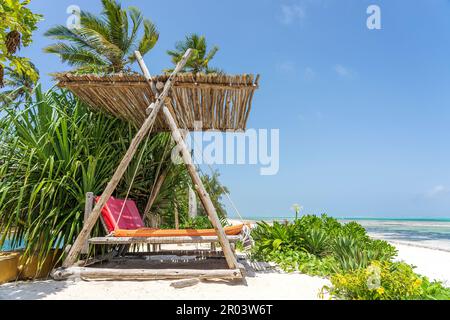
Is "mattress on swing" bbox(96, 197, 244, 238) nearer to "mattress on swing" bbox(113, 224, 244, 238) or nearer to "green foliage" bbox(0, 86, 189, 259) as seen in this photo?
"mattress on swing" bbox(113, 224, 244, 238)

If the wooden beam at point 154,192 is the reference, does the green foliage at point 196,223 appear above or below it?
below

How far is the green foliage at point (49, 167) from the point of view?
3811 mm

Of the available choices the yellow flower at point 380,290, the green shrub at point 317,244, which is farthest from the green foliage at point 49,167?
the yellow flower at point 380,290

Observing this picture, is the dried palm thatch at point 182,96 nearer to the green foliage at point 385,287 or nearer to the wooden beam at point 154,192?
the wooden beam at point 154,192

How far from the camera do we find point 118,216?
13.4 ft

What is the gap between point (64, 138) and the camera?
13.5 feet

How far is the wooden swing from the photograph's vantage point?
3.54 m

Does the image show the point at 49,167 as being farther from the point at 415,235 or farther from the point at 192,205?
the point at 415,235

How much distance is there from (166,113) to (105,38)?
794cm

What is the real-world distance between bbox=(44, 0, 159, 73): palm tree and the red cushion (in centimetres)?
722

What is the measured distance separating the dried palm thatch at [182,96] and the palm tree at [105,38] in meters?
6.44
